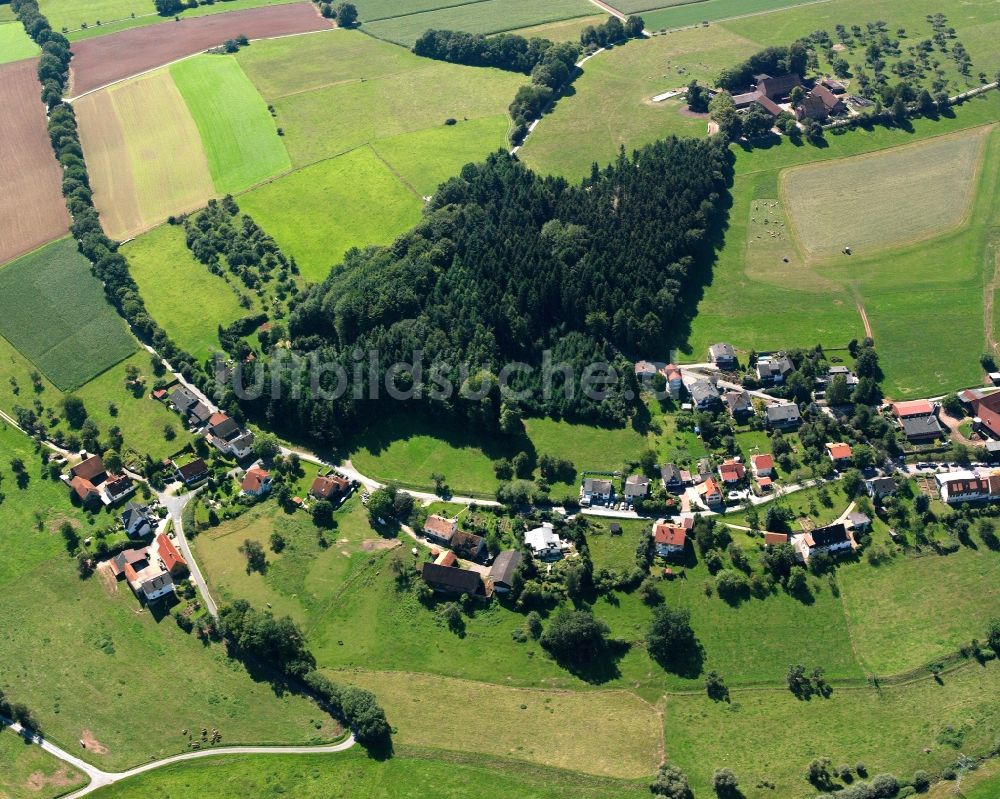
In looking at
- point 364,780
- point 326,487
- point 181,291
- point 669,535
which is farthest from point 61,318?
point 669,535

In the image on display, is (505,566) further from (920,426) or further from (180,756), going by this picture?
(920,426)

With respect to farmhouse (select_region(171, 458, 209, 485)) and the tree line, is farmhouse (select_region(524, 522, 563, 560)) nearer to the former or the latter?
the tree line

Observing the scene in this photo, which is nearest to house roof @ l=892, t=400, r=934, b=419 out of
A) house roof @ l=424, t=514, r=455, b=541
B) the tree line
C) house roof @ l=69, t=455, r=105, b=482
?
the tree line

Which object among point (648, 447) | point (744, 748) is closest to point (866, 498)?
point (648, 447)

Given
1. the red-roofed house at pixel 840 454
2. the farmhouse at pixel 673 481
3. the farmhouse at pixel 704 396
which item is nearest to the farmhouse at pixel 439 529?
the farmhouse at pixel 673 481

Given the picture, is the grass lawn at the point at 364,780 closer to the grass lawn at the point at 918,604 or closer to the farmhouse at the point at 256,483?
the grass lawn at the point at 918,604
